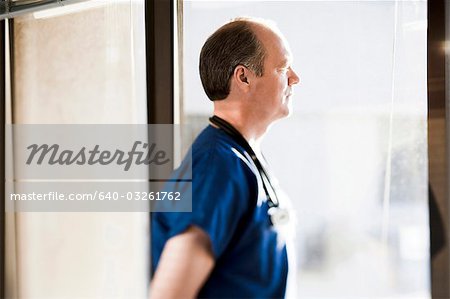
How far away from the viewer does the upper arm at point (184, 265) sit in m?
1.41

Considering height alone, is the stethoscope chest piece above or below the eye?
below

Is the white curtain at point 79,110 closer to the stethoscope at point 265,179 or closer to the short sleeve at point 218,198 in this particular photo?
the stethoscope at point 265,179

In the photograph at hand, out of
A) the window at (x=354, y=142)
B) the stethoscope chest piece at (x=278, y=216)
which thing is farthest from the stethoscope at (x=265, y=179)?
the window at (x=354, y=142)

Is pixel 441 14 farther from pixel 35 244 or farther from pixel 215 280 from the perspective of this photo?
pixel 35 244

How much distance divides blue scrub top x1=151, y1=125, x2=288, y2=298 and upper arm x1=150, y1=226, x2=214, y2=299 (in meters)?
0.02

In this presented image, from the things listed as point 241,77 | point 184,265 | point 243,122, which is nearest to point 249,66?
point 241,77

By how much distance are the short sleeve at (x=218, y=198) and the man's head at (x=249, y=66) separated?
0.19 m

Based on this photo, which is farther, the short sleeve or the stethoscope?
the stethoscope

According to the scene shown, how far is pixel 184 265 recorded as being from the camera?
141 cm

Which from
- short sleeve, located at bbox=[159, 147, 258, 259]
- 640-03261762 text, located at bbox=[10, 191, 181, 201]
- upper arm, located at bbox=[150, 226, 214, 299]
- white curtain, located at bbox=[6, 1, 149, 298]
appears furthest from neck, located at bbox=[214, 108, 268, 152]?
white curtain, located at bbox=[6, 1, 149, 298]

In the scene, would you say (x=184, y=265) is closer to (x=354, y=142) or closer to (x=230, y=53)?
(x=230, y=53)

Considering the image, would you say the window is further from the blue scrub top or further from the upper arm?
the upper arm

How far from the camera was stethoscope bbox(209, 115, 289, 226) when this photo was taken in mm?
1553

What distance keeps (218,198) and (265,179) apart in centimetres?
18
